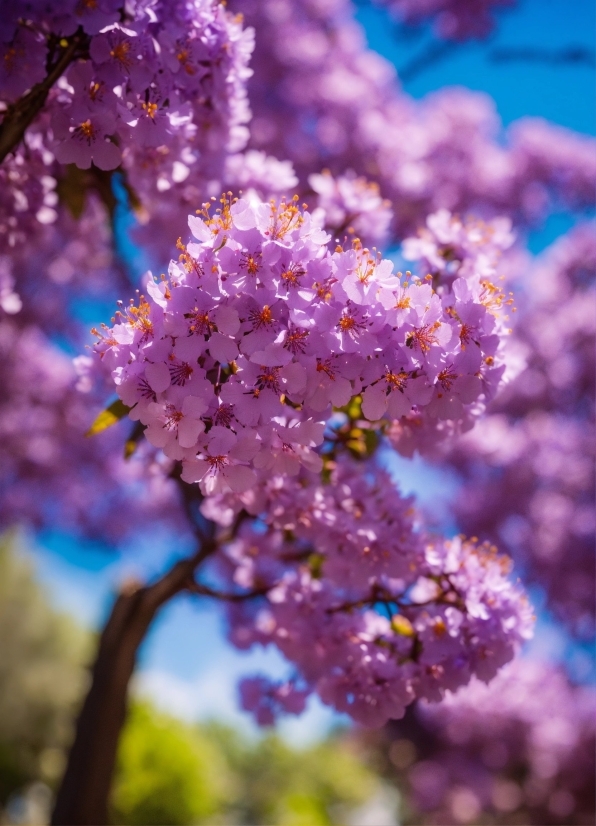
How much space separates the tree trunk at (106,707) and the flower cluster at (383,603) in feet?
3.65

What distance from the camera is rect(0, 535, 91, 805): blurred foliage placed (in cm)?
1997

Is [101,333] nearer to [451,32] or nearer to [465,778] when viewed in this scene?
[451,32]

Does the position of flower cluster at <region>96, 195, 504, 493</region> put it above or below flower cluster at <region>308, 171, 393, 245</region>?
below

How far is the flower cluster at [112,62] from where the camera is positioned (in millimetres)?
2422

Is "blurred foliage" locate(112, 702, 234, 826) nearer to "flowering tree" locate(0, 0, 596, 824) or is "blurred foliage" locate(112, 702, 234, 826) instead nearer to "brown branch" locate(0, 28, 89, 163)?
"flowering tree" locate(0, 0, 596, 824)

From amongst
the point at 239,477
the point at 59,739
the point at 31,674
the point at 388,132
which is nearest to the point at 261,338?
the point at 239,477

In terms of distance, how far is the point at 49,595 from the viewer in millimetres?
25016

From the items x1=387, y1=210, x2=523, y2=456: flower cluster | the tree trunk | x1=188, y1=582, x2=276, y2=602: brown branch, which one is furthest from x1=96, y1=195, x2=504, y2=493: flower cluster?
the tree trunk

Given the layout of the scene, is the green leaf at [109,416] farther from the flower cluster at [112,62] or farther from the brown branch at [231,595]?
the brown branch at [231,595]

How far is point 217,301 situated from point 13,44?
1.46m

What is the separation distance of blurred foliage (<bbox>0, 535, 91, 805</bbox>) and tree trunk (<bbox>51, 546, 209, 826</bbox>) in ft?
49.9

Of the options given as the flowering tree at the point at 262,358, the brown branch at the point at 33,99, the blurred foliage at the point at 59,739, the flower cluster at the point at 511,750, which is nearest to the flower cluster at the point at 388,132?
the flowering tree at the point at 262,358

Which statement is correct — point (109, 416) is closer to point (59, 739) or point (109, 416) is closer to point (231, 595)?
point (231, 595)

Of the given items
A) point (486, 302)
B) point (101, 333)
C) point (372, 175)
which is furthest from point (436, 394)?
point (372, 175)
